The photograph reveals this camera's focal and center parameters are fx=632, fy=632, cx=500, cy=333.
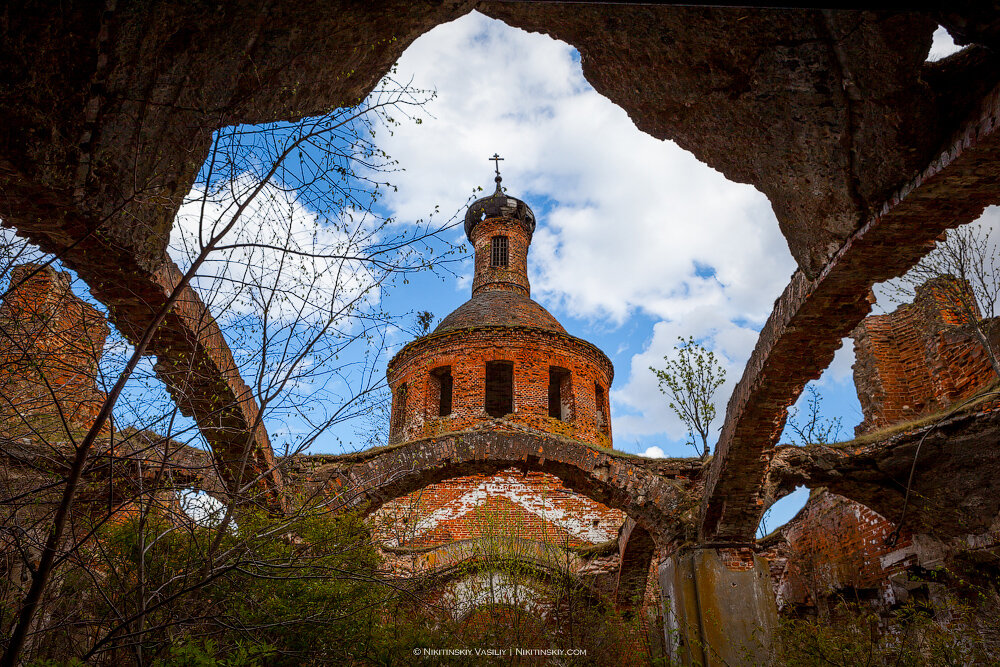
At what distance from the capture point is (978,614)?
8.83m

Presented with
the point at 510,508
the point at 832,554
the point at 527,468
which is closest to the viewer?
the point at 527,468

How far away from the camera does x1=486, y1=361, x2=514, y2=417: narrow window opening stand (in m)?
15.8

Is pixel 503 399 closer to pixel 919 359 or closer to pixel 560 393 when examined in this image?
pixel 560 393

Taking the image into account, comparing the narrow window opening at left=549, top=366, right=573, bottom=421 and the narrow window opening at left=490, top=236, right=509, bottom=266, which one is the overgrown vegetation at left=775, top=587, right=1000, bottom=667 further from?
the narrow window opening at left=490, top=236, right=509, bottom=266

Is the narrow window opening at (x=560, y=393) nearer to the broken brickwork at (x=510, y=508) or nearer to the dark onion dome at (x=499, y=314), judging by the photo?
the dark onion dome at (x=499, y=314)

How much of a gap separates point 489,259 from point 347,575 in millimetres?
14561

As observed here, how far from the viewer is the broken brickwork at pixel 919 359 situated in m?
11.5

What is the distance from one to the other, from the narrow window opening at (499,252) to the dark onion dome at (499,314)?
1346 millimetres

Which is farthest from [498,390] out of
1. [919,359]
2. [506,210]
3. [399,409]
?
[919,359]

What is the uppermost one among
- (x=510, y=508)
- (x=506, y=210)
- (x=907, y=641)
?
(x=506, y=210)

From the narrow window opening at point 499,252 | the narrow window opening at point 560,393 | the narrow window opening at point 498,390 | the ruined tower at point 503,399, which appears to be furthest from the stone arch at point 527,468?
the narrow window opening at point 499,252

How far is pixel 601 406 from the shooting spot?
1595cm

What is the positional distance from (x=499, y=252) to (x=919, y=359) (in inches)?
420

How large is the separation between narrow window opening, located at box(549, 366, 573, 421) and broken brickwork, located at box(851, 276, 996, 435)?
247 inches
